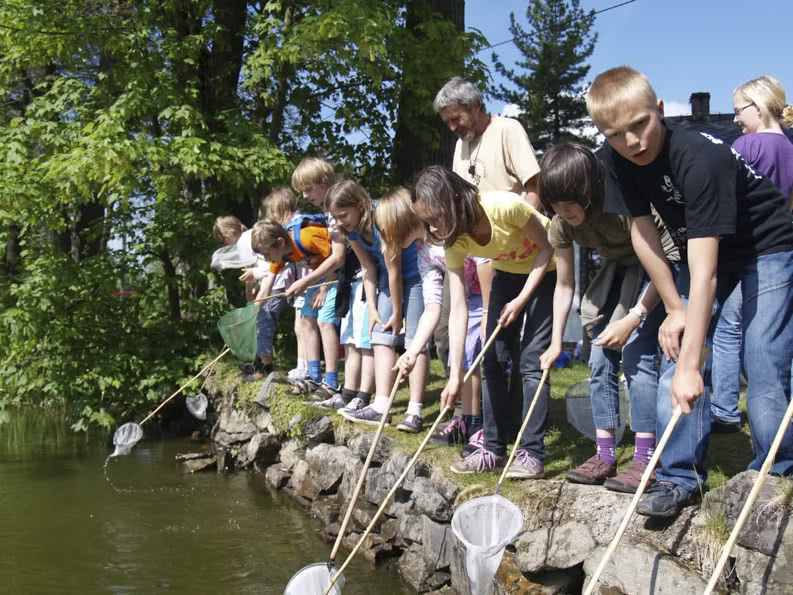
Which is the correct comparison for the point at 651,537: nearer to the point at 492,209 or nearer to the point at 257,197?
the point at 492,209

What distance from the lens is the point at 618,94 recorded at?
2730mm

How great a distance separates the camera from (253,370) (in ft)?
26.4

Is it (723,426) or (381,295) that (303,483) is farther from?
(723,426)

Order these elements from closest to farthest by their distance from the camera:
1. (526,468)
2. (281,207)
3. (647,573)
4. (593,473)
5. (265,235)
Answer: (647,573) < (593,473) < (526,468) < (265,235) < (281,207)

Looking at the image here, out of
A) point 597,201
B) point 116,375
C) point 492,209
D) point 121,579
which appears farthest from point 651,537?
point 116,375

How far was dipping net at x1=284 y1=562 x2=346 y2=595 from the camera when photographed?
3.46m

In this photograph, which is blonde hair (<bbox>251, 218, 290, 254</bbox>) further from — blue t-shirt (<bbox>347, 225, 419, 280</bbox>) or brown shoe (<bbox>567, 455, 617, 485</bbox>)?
brown shoe (<bbox>567, 455, 617, 485</bbox>)

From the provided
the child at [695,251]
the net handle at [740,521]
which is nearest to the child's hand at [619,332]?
the child at [695,251]

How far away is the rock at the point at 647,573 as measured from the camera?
2838mm

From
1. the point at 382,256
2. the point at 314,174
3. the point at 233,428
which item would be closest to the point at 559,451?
the point at 382,256

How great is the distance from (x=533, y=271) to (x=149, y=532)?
296 cm

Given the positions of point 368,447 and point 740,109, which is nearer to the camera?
point 740,109

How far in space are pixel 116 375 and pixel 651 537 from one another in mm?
6453

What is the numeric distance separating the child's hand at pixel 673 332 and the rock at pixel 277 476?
388cm
